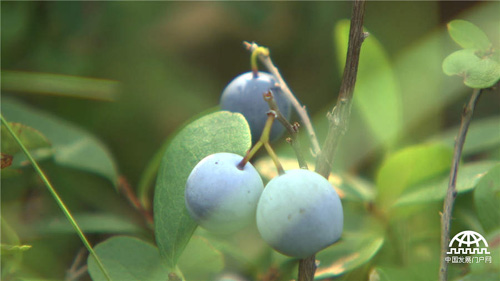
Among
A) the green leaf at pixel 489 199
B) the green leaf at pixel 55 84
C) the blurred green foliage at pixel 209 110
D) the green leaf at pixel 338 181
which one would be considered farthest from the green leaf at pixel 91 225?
the green leaf at pixel 489 199

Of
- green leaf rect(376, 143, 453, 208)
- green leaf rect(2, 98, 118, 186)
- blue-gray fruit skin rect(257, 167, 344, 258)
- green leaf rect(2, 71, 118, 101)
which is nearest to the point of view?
blue-gray fruit skin rect(257, 167, 344, 258)

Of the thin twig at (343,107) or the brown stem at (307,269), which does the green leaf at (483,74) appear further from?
the brown stem at (307,269)

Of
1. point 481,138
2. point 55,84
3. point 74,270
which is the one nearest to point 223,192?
point 74,270

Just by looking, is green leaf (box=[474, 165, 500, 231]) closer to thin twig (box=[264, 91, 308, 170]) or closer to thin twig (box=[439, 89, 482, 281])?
thin twig (box=[439, 89, 482, 281])

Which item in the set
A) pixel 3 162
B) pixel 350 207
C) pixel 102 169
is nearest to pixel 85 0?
pixel 102 169

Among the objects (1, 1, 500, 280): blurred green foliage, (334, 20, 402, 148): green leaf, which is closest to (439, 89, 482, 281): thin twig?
(1, 1, 500, 280): blurred green foliage

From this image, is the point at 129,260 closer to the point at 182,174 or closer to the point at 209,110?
the point at 182,174
